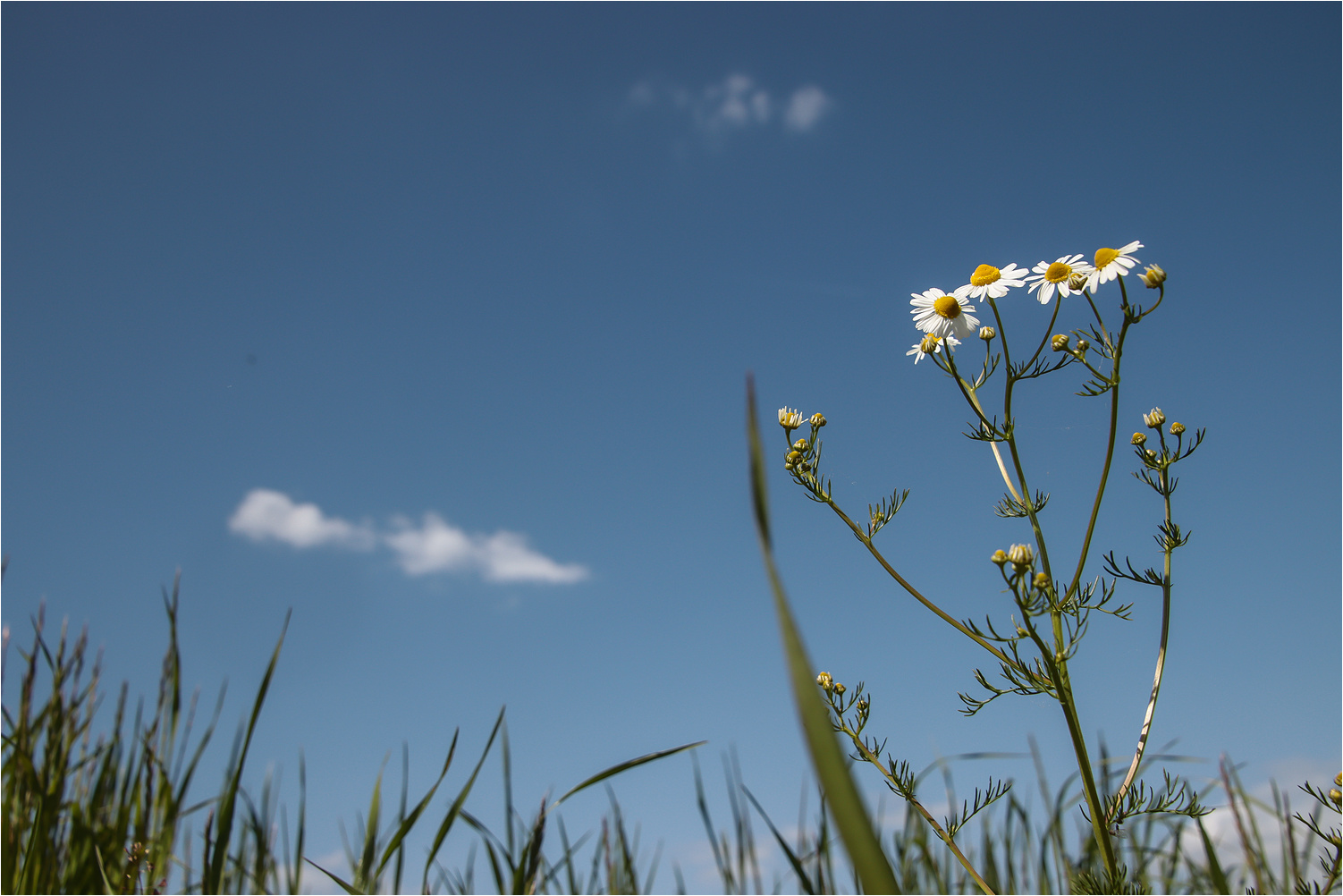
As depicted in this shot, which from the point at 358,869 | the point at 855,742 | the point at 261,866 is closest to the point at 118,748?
the point at 261,866

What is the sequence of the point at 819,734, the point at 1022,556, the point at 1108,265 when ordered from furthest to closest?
the point at 1108,265, the point at 1022,556, the point at 819,734

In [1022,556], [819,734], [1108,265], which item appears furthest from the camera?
[1108,265]

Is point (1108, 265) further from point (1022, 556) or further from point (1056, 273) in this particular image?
point (1022, 556)

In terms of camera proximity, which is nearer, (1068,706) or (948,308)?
(1068,706)

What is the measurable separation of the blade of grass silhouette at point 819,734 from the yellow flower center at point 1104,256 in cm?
182

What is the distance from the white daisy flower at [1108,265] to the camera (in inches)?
76.0

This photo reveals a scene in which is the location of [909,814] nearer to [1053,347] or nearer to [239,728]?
[1053,347]

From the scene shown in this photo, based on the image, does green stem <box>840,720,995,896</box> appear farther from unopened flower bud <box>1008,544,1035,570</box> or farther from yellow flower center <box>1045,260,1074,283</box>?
yellow flower center <box>1045,260,1074,283</box>

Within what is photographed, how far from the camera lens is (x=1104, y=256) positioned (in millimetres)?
1986

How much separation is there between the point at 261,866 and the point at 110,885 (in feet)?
1.49

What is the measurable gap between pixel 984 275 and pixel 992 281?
24 millimetres

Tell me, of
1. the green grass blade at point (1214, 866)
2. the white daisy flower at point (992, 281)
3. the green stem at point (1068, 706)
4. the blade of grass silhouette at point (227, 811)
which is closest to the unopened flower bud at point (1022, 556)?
the green stem at point (1068, 706)

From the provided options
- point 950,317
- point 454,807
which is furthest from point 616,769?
point 950,317

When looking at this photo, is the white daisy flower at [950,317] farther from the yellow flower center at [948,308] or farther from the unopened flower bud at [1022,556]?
the unopened flower bud at [1022,556]
